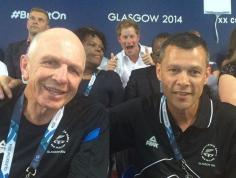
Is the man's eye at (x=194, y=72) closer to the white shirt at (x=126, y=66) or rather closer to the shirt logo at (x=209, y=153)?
the shirt logo at (x=209, y=153)

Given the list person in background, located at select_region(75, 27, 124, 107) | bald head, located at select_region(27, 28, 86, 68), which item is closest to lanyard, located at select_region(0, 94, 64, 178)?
bald head, located at select_region(27, 28, 86, 68)

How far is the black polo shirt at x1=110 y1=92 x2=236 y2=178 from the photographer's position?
5.97 ft

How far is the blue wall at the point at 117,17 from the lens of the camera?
5477 millimetres

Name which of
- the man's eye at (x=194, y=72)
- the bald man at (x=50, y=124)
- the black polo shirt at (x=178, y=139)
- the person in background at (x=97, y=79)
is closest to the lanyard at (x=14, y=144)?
the bald man at (x=50, y=124)

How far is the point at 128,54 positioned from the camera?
14.7ft

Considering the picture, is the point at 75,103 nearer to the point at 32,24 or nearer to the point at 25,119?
the point at 25,119

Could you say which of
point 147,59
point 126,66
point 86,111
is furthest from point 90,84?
point 86,111

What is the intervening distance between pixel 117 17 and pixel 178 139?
398 cm

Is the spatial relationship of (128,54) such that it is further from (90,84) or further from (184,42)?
(184,42)

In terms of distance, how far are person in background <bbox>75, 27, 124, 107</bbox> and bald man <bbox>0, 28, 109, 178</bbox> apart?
1.48m

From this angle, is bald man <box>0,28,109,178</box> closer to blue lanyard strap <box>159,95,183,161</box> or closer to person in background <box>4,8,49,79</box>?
blue lanyard strap <box>159,95,183,161</box>

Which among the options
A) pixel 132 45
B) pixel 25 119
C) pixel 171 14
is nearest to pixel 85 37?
pixel 132 45

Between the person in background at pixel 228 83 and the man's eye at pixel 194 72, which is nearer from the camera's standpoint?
the man's eye at pixel 194 72

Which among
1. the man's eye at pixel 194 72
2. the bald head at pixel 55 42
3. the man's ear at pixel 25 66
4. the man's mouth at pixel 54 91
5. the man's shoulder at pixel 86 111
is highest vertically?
the bald head at pixel 55 42
